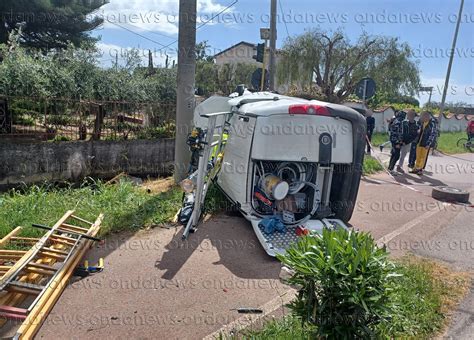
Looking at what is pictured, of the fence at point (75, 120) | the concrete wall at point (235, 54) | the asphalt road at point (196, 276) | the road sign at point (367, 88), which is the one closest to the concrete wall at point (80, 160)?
the fence at point (75, 120)

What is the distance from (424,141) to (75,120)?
10296 mm

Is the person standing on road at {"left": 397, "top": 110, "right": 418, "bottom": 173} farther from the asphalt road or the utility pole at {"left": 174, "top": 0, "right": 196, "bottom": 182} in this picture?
the utility pole at {"left": 174, "top": 0, "right": 196, "bottom": 182}

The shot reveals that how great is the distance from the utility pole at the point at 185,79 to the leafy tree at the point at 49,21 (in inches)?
500

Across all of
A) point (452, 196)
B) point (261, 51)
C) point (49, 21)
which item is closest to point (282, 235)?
point (452, 196)

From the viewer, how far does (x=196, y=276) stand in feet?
13.4

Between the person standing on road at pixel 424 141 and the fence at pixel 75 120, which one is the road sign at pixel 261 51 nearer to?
→ the fence at pixel 75 120

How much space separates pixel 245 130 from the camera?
4.98 metres

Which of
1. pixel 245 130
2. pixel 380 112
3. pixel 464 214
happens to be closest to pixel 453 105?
pixel 380 112

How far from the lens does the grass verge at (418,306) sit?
2.88 metres

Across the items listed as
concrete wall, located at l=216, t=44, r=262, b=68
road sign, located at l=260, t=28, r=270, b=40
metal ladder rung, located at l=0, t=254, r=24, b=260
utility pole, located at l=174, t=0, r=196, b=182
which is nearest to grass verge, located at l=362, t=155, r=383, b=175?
road sign, located at l=260, t=28, r=270, b=40

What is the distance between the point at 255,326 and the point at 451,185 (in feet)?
28.3

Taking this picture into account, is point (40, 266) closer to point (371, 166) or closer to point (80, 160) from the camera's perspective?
point (80, 160)

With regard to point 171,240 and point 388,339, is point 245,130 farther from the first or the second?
point 388,339

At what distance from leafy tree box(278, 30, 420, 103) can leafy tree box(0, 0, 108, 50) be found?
472 inches
